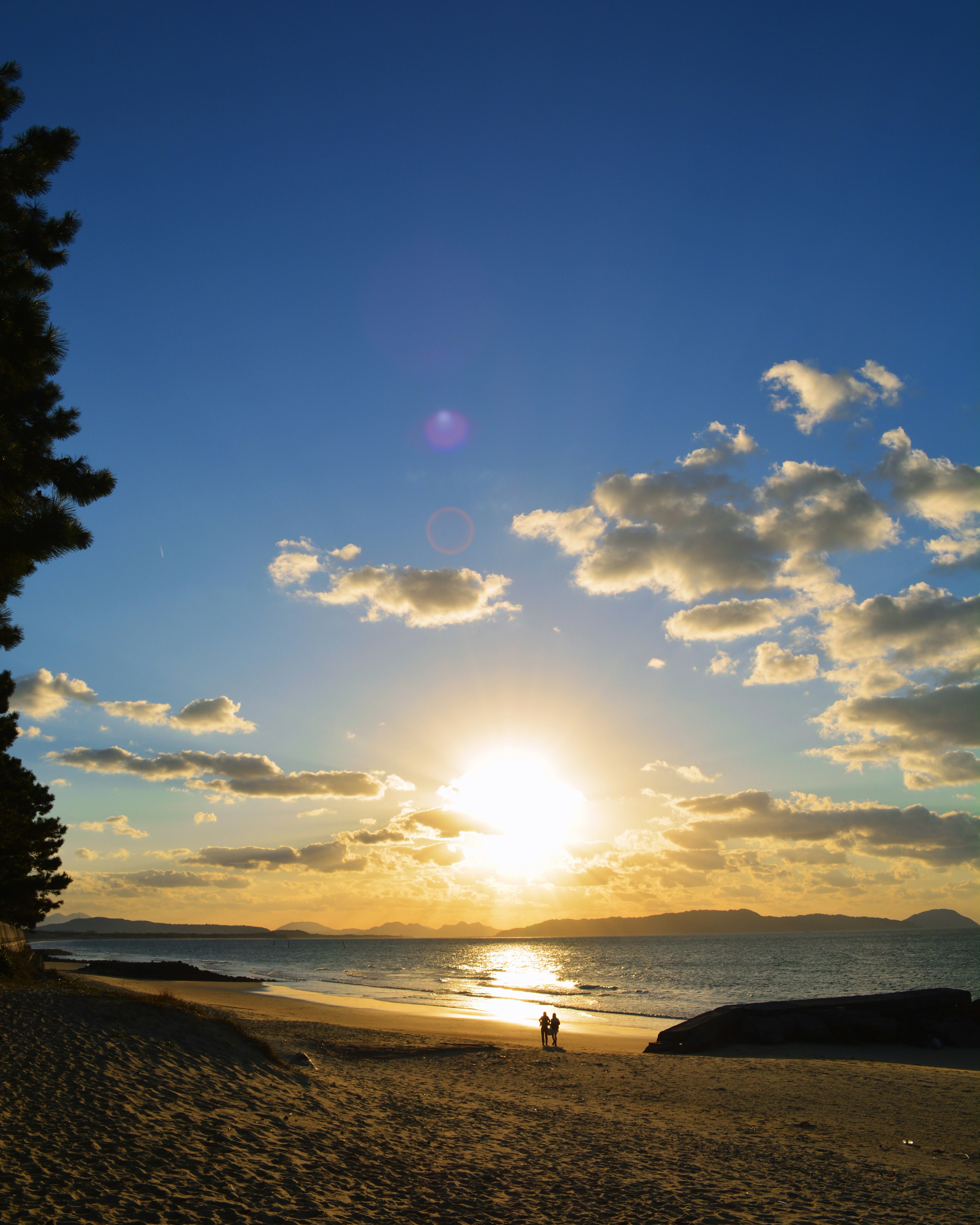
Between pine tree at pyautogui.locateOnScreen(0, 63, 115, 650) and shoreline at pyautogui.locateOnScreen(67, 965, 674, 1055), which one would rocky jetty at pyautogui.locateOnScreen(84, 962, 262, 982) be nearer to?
shoreline at pyautogui.locateOnScreen(67, 965, 674, 1055)

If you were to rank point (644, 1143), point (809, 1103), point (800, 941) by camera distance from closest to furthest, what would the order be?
1. point (644, 1143)
2. point (809, 1103)
3. point (800, 941)

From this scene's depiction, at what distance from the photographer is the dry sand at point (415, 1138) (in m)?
8.04

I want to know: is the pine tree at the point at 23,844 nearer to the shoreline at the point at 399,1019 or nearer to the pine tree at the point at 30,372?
the shoreline at the point at 399,1019

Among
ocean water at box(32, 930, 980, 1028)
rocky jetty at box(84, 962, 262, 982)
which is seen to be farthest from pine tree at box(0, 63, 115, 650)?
rocky jetty at box(84, 962, 262, 982)

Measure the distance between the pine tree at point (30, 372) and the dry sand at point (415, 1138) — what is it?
7.54 metres

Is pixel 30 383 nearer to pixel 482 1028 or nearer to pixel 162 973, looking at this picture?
pixel 482 1028

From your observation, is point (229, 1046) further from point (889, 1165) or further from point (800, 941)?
point (800, 941)

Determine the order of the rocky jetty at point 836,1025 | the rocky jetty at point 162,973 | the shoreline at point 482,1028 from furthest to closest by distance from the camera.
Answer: the rocky jetty at point 162,973 → the rocky jetty at point 836,1025 → the shoreline at point 482,1028

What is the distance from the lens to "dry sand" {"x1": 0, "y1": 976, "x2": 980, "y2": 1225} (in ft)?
26.4

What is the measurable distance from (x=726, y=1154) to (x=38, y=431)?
16353 mm

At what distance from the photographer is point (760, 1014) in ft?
87.7

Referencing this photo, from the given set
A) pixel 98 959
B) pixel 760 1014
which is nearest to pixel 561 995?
pixel 760 1014

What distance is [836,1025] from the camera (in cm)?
2673

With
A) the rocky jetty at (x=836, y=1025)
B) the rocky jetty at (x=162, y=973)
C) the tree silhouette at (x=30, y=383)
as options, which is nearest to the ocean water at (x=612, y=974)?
the rocky jetty at (x=162, y=973)
